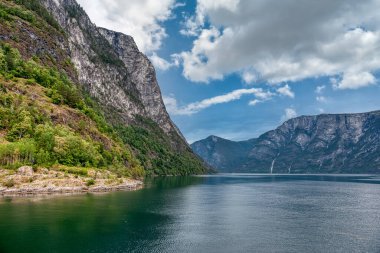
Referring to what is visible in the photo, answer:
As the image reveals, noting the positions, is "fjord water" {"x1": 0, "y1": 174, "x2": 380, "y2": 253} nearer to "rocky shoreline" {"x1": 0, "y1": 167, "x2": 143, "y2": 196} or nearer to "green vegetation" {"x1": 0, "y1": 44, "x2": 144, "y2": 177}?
"rocky shoreline" {"x1": 0, "y1": 167, "x2": 143, "y2": 196}

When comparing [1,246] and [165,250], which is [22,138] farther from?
[165,250]

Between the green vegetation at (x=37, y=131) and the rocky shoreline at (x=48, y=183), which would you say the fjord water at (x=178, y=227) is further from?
the green vegetation at (x=37, y=131)

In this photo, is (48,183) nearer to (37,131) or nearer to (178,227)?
(37,131)

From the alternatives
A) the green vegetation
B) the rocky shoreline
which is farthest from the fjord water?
the green vegetation

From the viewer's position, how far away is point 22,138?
151875 millimetres

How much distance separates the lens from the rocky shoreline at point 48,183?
122694 mm

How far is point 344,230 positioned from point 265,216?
856 inches

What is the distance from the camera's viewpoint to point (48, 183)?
131000 mm

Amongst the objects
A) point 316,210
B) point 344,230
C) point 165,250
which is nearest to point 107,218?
point 165,250

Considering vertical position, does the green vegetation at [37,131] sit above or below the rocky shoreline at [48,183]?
above

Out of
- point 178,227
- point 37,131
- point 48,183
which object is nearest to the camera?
point 178,227

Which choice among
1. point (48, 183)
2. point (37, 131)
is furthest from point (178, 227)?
point (37, 131)

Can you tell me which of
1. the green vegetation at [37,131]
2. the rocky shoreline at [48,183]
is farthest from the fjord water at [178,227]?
the green vegetation at [37,131]

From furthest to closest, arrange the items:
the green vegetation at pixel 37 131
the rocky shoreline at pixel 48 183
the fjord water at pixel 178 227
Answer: the green vegetation at pixel 37 131 → the rocky shoreline at pixel 48 183 → the fjord water at pixel 178 227
